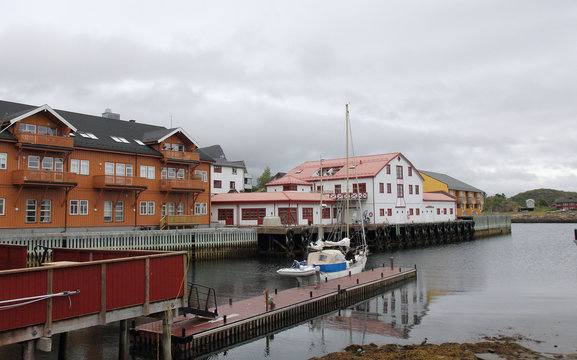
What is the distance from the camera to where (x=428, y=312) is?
914 inches

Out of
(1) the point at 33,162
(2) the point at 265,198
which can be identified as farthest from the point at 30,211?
(2) the point at 265,198

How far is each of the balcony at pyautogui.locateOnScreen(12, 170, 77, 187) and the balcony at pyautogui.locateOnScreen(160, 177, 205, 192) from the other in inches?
382

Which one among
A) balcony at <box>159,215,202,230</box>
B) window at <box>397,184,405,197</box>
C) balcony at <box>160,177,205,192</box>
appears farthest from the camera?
window at <box>397,184,405,197</box>

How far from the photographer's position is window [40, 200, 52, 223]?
1468 inches

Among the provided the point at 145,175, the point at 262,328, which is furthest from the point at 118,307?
the point at 145,175

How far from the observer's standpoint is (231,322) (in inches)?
671

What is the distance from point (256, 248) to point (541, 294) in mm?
28174

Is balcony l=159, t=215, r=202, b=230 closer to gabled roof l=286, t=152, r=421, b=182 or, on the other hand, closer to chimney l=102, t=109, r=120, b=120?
chimney l=102, t=109, r=120, b=120

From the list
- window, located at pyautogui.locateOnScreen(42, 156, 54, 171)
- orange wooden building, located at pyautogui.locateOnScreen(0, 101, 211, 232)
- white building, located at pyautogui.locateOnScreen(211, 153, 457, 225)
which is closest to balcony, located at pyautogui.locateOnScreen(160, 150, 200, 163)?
orange wooden building, located at pyautogui.locateOnScreen(0, 101, 211, 232)

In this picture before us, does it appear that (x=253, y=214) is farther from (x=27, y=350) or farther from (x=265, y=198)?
(x=27, y=350)

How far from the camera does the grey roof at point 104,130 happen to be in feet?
131

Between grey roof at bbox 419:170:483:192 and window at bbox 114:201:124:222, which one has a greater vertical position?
grey roof at bbox 419:170:483:192

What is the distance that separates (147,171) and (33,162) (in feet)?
34.9

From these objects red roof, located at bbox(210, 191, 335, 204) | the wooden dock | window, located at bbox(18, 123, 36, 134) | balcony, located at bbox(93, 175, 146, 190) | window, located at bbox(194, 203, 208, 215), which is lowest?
the wooden dock
